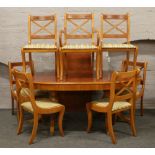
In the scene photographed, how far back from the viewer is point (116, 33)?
5.36 metres

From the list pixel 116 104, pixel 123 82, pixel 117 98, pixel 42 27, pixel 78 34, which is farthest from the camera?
pixel 78 34

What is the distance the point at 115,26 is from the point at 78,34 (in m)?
0.65

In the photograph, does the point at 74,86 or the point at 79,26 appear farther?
the point at 79,26

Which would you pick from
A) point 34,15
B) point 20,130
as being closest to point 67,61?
point 34,15

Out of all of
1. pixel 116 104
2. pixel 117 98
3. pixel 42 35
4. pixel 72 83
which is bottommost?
pixel 116 104

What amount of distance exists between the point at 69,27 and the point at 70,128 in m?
1.76

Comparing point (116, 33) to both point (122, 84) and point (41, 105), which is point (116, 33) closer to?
point (122, 84)

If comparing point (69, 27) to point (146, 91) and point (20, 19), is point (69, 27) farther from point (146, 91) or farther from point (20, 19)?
point (146, 91)

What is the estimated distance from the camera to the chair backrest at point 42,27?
4.96 meters

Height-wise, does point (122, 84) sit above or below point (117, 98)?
above

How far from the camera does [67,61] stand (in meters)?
4.97

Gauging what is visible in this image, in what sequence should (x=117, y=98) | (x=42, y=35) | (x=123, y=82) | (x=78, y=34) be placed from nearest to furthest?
1. (x=117, y=98)
2. (x=123, y=82)
3. (x=42, y=35)
4. (x=78, y=34)

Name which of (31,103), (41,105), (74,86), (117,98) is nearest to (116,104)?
(117,98)

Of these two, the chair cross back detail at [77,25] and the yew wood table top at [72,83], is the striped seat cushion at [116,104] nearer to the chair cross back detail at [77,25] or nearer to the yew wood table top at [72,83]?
the yew wood table top at [72,83]
